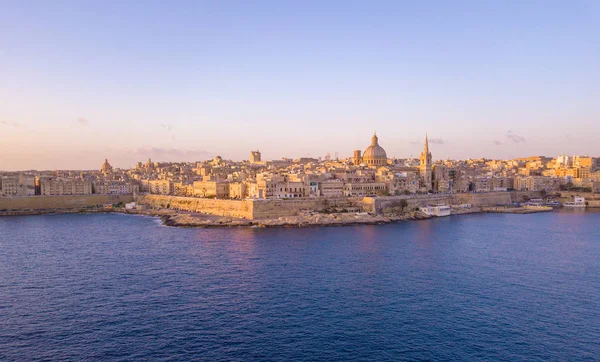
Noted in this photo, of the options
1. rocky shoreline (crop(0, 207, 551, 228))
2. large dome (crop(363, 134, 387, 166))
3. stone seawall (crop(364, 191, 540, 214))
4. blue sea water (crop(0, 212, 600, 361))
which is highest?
large dome (crop(363, 134, 387, 166))

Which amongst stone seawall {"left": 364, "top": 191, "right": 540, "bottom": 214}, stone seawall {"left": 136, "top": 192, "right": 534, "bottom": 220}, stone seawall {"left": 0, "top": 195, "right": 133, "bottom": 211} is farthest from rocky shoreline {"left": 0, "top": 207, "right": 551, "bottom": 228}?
stone seawall {"left": 0, "top": 195, "right": 133, "bottom": 211}

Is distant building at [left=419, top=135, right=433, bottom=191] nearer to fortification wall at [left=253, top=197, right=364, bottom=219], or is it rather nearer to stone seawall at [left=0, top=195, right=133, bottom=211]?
fortification wall at [left=253, top=197, right=364, bottom=219]

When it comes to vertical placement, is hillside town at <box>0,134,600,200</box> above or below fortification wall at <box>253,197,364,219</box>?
above

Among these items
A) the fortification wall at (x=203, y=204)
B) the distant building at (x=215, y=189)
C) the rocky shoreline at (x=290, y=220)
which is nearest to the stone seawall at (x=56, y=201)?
the fortification wall at (x=203, y=204)

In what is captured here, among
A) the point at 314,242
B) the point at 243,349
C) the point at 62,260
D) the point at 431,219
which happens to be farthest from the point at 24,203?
the point at 243,349

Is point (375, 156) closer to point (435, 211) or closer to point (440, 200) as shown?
point (440, 200)

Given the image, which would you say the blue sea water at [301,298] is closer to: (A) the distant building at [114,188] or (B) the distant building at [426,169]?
(B) the distant building at [426,169]
